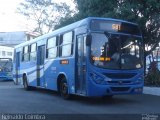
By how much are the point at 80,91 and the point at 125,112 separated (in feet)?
8.34

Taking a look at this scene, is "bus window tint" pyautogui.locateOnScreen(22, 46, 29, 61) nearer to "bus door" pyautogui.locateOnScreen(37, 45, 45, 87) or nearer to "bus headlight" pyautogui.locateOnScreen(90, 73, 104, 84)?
"bus door" pyautogui.locateOnScreen(37, 45, 45, 87)

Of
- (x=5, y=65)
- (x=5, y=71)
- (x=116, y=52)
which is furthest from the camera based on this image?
(x=5, y=65)

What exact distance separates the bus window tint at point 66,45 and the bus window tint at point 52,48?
0.85 metres

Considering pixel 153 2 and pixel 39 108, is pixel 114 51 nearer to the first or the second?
pixel 39 108

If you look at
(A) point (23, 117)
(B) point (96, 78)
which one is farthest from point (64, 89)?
(A) point (23, 117)

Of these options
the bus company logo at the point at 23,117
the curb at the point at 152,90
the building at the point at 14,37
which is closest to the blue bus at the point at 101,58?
the bus company logo at the point at 23,117

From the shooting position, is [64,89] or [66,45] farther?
[64,89]

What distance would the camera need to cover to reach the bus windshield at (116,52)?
12.8m

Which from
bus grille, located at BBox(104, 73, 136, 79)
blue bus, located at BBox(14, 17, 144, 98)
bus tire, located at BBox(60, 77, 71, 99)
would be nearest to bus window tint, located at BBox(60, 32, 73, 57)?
blue bus, located at BBox(14, 17, 144, 98)

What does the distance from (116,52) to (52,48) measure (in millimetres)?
4416

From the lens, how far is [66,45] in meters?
14.8

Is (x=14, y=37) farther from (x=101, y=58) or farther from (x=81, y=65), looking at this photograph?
(x=101, y=58)

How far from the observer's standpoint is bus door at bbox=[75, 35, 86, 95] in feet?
42.6

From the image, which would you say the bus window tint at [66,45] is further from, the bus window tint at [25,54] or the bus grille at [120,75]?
the bus window tint at [25,54]
